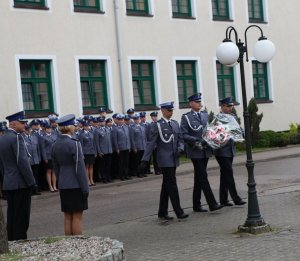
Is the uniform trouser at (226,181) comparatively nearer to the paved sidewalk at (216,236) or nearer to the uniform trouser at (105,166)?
the paved sidewalk at (216,236)

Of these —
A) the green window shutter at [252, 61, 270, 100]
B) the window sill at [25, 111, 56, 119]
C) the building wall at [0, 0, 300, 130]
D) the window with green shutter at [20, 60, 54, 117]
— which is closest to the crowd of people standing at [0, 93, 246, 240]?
the window sill at [25, 111, 56, 119]

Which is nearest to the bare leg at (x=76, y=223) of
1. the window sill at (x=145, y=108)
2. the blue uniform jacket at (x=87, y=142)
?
the blue uniform jacket at (x=87, y=142)

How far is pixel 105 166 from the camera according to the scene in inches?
762

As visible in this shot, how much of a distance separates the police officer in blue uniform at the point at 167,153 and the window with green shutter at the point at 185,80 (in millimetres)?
15340

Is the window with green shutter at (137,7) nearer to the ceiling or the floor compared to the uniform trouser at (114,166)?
nearer to the ceiling

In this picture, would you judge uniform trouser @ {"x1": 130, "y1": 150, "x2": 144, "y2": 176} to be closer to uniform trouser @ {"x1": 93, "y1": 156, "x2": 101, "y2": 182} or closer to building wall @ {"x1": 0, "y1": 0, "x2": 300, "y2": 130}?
uniform trouser @ {"x1": 93, "y1": 156, "x2": 101, "y2": 182}

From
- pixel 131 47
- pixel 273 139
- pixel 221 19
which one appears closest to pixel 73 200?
pixel 131 47

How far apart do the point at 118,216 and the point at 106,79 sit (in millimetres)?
12484

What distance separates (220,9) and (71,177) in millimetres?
21882

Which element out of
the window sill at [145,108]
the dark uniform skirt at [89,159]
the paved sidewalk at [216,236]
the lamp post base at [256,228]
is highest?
the window sill at [145,108]

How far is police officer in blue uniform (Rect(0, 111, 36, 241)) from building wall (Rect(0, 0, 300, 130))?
11.4 meters

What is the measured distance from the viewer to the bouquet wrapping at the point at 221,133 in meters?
11.6

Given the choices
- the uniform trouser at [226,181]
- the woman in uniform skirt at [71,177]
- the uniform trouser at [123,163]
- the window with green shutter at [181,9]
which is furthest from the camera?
the window with green shutter at [181,9]

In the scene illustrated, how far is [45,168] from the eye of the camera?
18.2 m
